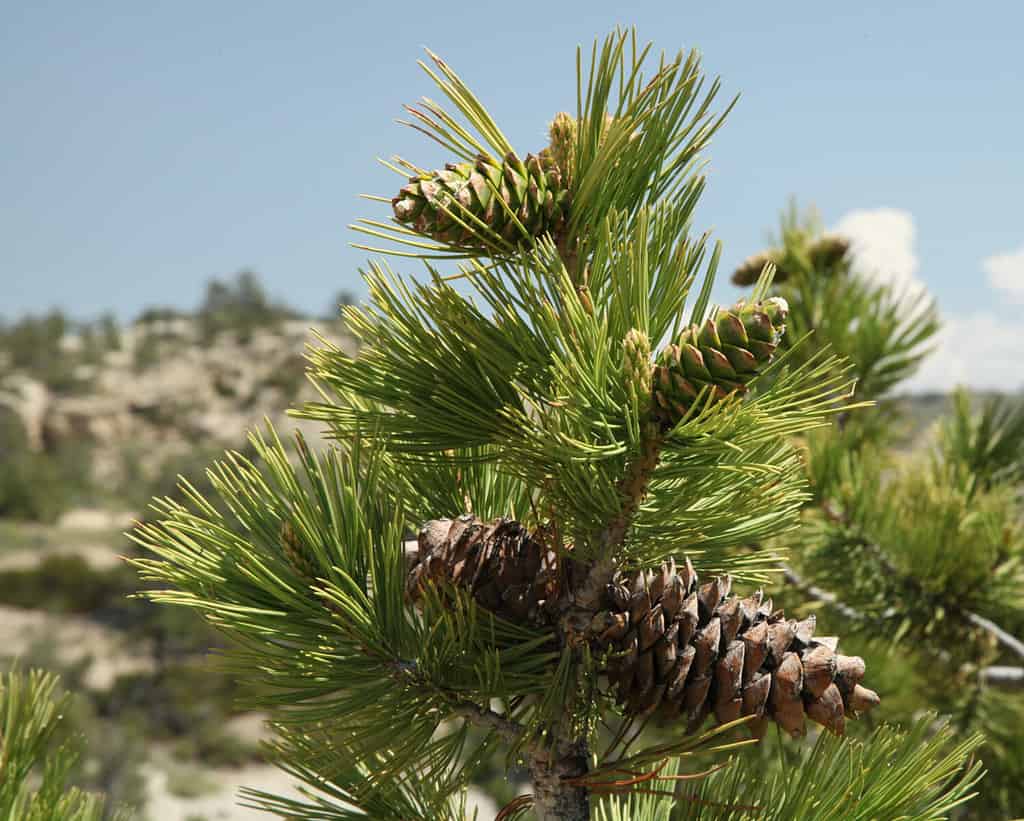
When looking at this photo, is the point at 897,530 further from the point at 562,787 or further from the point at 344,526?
the point at 344,526

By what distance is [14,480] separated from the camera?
20.4 metres

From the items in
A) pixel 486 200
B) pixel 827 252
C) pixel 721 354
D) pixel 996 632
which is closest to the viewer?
pixel 721 354

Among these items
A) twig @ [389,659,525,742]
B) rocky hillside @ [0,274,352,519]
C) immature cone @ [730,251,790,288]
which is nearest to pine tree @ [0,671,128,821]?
twig @ [389,659,525,742]

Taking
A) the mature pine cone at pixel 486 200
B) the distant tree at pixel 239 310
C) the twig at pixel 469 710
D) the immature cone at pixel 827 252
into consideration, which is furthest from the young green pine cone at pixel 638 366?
the distant tree at pixel 239 310

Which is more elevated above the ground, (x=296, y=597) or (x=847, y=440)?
(x=847, y=440)

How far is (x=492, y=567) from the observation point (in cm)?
68

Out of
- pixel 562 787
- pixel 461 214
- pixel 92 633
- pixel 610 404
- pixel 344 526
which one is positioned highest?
pixel 461 214

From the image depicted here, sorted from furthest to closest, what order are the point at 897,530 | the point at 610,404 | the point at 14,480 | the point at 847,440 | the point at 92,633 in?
the point at 14,480 < the point at 92,633 < the point at 847,440 < the point at 897,530 < the point at 610,404

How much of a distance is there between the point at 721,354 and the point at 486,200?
0.23m

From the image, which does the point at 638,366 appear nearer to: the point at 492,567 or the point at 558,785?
the point at 492,567

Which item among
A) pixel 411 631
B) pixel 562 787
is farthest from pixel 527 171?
pixel 562 787

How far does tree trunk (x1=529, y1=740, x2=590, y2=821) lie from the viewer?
0.67 m

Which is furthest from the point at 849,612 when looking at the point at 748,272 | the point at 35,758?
the point at 35,758

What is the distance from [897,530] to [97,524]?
22.5 m
